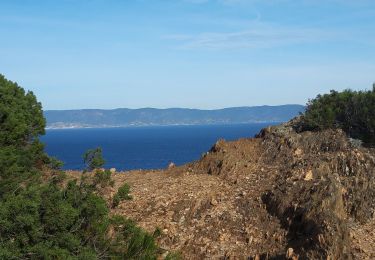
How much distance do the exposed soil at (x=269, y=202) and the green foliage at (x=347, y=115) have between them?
455 centimetres

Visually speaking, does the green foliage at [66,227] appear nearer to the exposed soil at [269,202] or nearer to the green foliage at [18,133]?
the exposed soil at [269,202]

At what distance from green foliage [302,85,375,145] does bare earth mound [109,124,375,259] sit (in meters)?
4.64

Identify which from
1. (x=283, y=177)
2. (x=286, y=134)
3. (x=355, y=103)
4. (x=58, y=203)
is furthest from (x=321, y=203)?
(x=355, y=103)

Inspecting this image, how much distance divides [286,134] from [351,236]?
34.1ft

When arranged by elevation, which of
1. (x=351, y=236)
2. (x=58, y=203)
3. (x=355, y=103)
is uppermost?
(x=355, y=103)

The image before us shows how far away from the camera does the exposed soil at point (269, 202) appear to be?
65.7ft

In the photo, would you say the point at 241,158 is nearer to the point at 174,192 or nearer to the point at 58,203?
the point at 174,192

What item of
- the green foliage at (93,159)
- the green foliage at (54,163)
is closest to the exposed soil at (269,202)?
the green foliage at (54,163)

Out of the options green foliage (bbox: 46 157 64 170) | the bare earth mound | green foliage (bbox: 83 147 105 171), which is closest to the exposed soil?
the bare earth mound

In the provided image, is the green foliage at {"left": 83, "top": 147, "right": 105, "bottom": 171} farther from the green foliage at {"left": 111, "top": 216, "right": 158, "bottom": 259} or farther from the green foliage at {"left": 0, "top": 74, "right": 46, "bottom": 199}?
the green foliage at {"left": 0, "top": 74, "right": 46, "bottom": 199}

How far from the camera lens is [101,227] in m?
15.4

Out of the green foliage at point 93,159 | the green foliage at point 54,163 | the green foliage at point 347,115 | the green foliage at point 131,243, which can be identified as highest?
the green foliage at point 347,115

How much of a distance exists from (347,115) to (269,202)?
15025 mm

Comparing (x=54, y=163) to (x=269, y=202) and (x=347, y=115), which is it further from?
(x=347, y=115)
